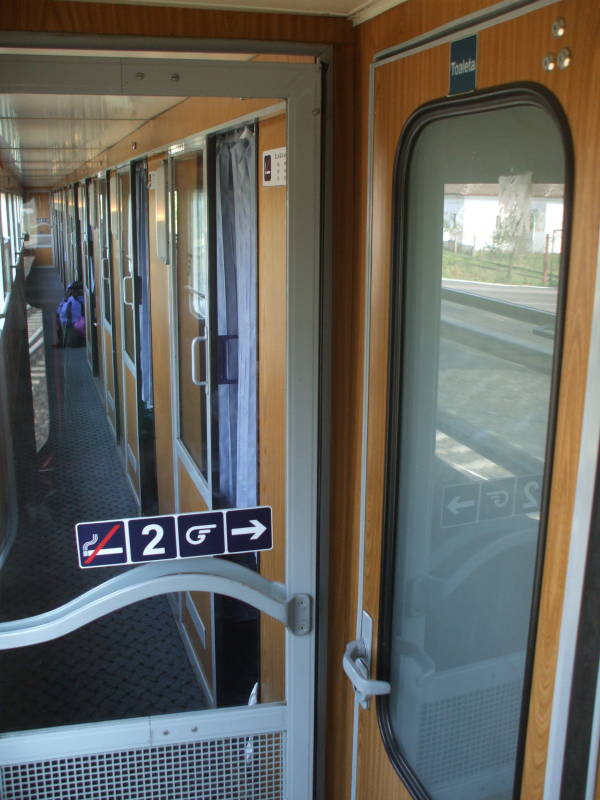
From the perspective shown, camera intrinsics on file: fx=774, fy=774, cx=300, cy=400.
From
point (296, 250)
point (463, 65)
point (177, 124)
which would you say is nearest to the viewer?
point (463, 65)

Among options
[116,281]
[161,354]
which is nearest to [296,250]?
[116,281]

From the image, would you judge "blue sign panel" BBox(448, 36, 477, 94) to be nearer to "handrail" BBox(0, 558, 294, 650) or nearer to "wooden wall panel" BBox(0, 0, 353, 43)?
"wooden wall panel" BBox(0, 0, 353, 43)

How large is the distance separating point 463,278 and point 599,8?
560mm

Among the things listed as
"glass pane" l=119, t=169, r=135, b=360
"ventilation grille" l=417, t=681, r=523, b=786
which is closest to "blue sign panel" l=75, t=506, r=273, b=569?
"ventilation grille" l=417, t=681, r=523, b=786

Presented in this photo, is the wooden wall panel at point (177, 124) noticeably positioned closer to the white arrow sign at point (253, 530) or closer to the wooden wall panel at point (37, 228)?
the wooden wall panel at point (37, 228)

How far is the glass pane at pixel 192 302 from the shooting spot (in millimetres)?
2807

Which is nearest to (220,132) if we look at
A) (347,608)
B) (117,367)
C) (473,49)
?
(117,367)

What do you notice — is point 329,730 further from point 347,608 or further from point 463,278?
point 463,278

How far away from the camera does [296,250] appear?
2.00 m

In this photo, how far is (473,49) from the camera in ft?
4.80

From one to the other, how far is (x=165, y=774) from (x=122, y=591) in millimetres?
588

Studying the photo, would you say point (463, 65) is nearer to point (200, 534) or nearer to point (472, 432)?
point (472, 432)

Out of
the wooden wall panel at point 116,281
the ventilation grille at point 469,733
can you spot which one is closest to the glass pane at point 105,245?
the wooden wall panel at point 116,281

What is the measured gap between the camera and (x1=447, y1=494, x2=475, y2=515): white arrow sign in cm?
166
